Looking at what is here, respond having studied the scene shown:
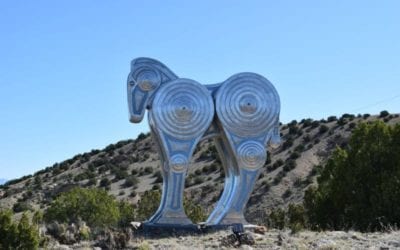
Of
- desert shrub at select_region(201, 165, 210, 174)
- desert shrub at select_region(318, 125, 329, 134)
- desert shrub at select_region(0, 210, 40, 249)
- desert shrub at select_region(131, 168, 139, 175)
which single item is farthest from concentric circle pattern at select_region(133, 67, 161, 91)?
desert shrub at select_region(131, 168, 139, 175)

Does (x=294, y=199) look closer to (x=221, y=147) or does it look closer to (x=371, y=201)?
(x=371, y=201)

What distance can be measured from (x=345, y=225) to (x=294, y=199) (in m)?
18.8

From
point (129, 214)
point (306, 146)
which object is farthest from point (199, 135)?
point (306, 146)

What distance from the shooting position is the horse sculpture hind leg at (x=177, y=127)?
50.4 ft

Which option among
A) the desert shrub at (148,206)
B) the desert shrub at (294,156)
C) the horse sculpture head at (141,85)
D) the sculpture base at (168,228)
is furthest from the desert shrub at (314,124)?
the sculpture base at (168,228)

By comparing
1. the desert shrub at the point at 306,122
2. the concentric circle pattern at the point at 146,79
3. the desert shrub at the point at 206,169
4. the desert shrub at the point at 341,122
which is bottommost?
the concentric circle pattern at the point at 146,79

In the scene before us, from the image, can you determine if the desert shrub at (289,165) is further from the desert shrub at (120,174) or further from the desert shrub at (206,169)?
the desert shrub at (120,174)

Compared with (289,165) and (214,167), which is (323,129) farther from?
(214,167)

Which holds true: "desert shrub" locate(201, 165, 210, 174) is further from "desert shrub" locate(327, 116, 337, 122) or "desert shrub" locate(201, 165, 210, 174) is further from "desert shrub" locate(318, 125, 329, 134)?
"desert shrub" locate(327, 116, 337, 122)

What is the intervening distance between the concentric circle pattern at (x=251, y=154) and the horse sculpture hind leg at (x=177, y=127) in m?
1.07

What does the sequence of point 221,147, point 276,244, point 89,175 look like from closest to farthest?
point 276,244 < point 221,147 < point 89,175

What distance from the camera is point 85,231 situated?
52.6 ft

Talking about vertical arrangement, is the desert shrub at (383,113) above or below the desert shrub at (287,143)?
above

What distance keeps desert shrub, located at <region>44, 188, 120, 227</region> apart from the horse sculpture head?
1321cm
